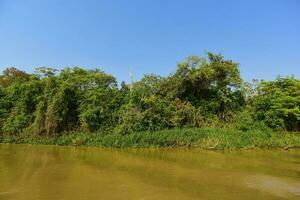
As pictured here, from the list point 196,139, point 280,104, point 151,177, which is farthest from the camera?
point 280,104

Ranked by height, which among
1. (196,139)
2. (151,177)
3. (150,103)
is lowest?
(151,177)

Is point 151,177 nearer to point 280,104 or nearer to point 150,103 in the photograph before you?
point 150,103

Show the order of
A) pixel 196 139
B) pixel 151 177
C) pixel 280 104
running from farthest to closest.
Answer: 1. pixel 280 104
2. pixel 196 139
3. pixel 151 177

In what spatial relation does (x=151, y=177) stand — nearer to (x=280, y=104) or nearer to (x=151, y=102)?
(x=151, y=102)

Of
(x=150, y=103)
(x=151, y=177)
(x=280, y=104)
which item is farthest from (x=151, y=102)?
(x=151, y=177)

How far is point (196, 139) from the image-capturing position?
19438 mm

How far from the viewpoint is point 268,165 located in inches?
509

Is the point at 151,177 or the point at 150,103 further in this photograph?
the point at 150,103

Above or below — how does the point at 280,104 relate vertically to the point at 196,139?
above

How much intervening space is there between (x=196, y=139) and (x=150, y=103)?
13.4 feet

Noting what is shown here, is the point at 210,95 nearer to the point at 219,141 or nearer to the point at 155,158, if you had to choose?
the point at 219,141

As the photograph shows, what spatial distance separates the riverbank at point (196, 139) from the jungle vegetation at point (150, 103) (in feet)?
2.09

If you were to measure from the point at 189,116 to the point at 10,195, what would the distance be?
15.7m

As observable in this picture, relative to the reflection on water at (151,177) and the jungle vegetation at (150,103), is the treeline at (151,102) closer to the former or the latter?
the jungle vegetation at (150,103)
